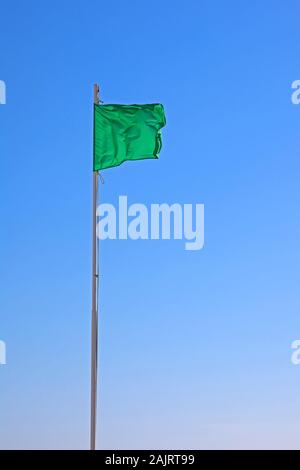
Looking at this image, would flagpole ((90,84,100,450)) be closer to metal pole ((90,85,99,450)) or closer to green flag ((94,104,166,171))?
metal pole ((90,85,99,450))

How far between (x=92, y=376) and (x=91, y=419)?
5.33ft

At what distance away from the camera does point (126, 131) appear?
41.7 meters

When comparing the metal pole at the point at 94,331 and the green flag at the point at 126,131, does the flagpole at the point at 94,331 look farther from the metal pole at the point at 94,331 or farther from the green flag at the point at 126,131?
the green flag at the point at 126,131

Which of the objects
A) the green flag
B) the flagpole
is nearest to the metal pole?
the flagpole

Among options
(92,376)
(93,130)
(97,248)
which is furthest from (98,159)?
(92,376)

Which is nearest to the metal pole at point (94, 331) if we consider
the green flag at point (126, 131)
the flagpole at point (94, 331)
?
the flagpole at point (94, 331)

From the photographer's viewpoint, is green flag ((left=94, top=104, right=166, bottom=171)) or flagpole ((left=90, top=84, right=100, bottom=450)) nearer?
A: flagpole ((left=90, top=84, right=100, bottom=450))

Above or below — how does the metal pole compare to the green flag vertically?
below

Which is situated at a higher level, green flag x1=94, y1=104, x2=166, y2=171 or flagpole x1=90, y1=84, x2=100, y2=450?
green flag x1=94, y1=104, x2=166, y2=171

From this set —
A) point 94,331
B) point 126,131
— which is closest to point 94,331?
point 94,331

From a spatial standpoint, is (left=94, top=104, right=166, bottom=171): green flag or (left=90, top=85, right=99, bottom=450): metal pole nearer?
(left=90, top=85, right=99, bottom=450): metal pole

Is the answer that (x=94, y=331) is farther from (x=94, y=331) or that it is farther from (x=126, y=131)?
(x=126, y=131)

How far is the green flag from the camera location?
41531mm
